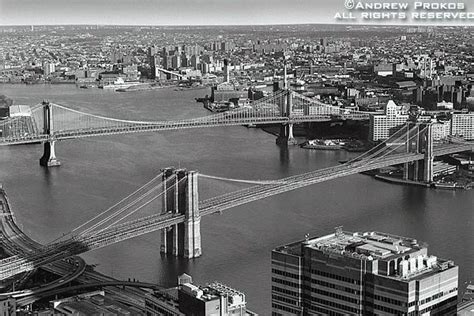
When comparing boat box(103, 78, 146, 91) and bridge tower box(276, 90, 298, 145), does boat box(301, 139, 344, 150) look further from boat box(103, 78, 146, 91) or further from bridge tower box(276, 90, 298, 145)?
boat box(103, 78, 146, 91)

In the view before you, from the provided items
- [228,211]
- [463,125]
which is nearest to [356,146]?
[463,125]

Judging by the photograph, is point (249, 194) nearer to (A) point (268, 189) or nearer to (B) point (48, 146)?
(A) point (268, 189)

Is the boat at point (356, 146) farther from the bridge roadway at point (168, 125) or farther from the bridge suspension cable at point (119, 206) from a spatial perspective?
the bridge suspension cable at point (119, 206)

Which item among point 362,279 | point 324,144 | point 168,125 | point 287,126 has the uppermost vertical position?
point 362,279

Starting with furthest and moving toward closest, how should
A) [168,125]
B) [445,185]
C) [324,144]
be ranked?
[324,144], [168,125], [445,185]

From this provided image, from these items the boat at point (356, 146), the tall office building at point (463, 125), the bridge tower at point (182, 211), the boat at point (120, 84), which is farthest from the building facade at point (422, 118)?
the boat at point (120, 84)

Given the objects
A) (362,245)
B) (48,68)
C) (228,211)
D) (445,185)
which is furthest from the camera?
(48,68)

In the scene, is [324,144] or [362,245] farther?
[324,144]
